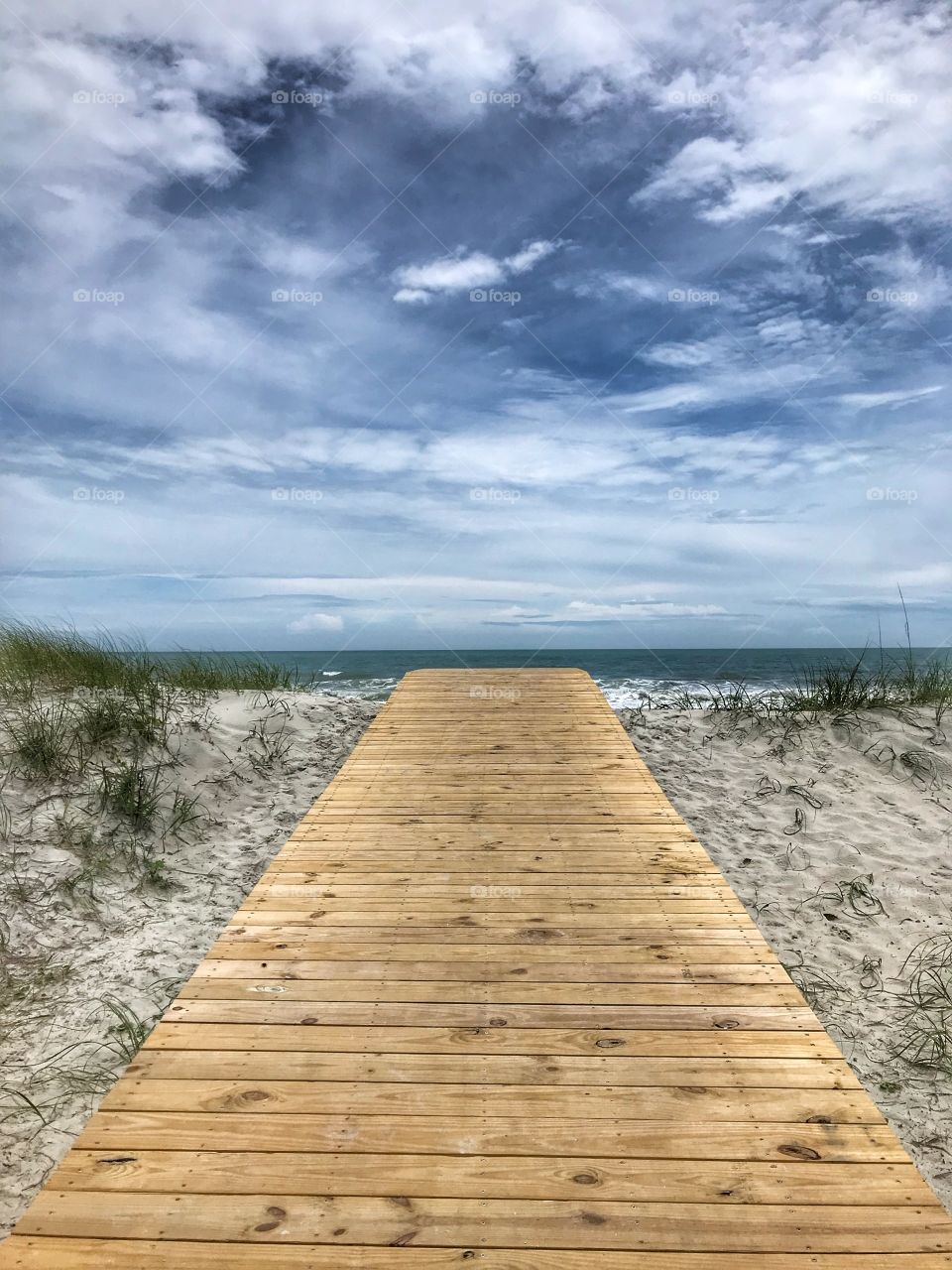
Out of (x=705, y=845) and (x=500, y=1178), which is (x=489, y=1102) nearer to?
(x=500, y=1178)

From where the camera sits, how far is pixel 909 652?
771cm

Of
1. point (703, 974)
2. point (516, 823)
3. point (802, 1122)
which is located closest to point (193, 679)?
point (516, 823)

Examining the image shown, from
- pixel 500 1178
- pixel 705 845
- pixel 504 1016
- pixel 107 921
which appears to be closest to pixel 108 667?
pixel 107 921

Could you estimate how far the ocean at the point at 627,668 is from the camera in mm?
9945

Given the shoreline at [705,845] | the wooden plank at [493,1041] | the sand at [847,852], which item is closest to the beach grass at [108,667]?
the shoreline at [705,845]

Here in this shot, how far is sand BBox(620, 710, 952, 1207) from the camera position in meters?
3.60

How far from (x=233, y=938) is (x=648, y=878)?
1914 mm

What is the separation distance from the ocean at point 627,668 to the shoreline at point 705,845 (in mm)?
1054

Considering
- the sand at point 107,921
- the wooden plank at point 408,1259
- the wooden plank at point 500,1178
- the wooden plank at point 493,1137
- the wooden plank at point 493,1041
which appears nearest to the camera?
the wooden plank at point 408,1259

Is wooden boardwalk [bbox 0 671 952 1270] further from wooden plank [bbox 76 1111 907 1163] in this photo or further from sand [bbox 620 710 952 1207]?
sand [bbox 620 710 952 1207]

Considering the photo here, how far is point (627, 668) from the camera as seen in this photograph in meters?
29.4

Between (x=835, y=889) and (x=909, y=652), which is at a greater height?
(x=909, y=652)

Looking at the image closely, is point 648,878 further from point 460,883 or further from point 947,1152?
point 947,1152

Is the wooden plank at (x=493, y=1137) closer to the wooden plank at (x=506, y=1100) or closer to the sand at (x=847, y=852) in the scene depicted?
the wooden plank at (x=506, y=1100)
